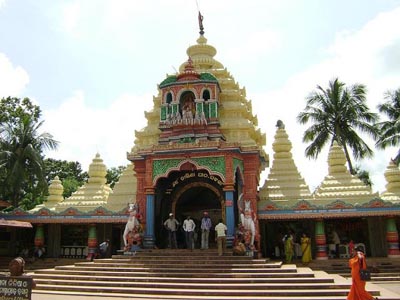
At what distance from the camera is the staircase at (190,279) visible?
34.0 feet

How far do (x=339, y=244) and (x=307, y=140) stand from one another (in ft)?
28.8

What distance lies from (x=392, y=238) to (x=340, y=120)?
982 cm

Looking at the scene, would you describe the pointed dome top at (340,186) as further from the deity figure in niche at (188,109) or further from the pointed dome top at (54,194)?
the pointed dome top at (54,194)

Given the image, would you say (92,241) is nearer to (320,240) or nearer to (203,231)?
(203,231)

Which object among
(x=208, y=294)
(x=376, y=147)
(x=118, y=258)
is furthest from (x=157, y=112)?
(x=376, y=147)

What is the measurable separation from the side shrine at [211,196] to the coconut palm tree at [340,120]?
184 inches

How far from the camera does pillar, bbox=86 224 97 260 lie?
1898cm

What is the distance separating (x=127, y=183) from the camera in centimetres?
2066

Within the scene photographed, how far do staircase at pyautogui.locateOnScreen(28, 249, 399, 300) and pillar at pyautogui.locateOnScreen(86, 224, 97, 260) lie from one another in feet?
16.0

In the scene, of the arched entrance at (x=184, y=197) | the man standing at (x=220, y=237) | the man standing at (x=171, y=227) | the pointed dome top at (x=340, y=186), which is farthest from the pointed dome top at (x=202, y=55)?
the man standing at (x=220, y=237)

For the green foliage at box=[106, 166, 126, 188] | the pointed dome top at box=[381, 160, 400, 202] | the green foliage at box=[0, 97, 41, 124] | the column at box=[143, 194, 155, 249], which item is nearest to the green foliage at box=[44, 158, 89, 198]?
the green foliage at box=[106, 166, 126, 188]

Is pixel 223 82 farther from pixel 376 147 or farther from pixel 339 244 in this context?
pixel 376 147

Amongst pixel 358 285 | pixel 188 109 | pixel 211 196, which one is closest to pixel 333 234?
pixel 211 196

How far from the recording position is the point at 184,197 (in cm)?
1858
